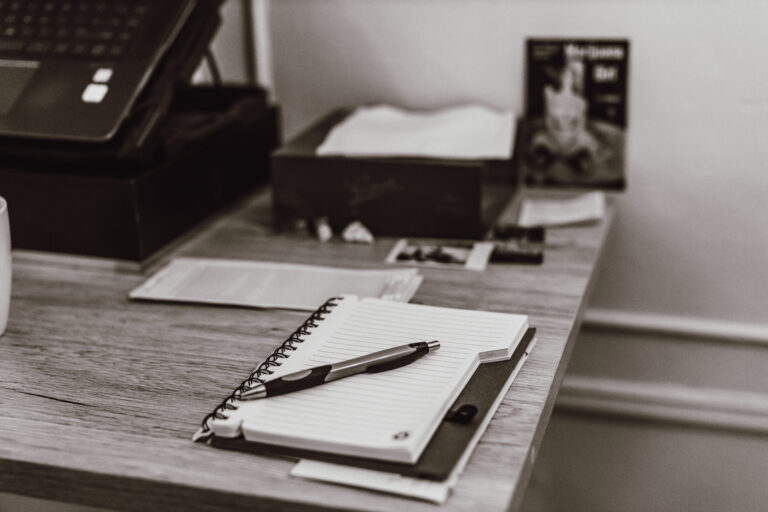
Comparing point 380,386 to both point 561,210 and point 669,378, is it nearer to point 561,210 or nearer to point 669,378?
point 561,210

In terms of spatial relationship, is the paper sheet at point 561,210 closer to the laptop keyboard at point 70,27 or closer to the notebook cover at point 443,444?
the notebook cover at point 443,444

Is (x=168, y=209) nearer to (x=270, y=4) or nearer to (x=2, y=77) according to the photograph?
(x=2, y=77)

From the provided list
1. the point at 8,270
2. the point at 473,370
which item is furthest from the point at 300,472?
the point at 8,270

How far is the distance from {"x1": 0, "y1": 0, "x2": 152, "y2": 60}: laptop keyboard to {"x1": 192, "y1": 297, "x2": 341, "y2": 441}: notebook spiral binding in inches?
16.4

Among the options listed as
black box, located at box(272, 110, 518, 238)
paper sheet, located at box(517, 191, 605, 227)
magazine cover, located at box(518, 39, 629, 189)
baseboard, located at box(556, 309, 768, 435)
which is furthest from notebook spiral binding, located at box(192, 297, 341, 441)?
baseboard, located at box(556, 309, 768, 435)

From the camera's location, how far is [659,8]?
1.17m

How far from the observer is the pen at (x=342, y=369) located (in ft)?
2.25

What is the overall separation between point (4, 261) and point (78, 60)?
323 mm

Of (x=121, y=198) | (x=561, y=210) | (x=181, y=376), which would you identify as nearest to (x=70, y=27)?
(x=121, y=198)

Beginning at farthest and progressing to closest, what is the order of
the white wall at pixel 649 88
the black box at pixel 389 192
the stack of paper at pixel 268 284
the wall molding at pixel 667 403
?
the wall molding at pixel 667 403, the white wall at pixel 649 88, the black box at pixel 389 192, the stack of paper at pixel 268 284

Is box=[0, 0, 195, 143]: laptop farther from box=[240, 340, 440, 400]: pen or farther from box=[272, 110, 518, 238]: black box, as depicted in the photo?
box=[240, 340, 440, 400]: pen

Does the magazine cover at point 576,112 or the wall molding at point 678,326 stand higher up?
the magazine cover at point 576,112

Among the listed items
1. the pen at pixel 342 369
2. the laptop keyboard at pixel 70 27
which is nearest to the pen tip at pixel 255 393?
the pen at pixel 342 369

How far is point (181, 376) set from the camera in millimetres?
770
